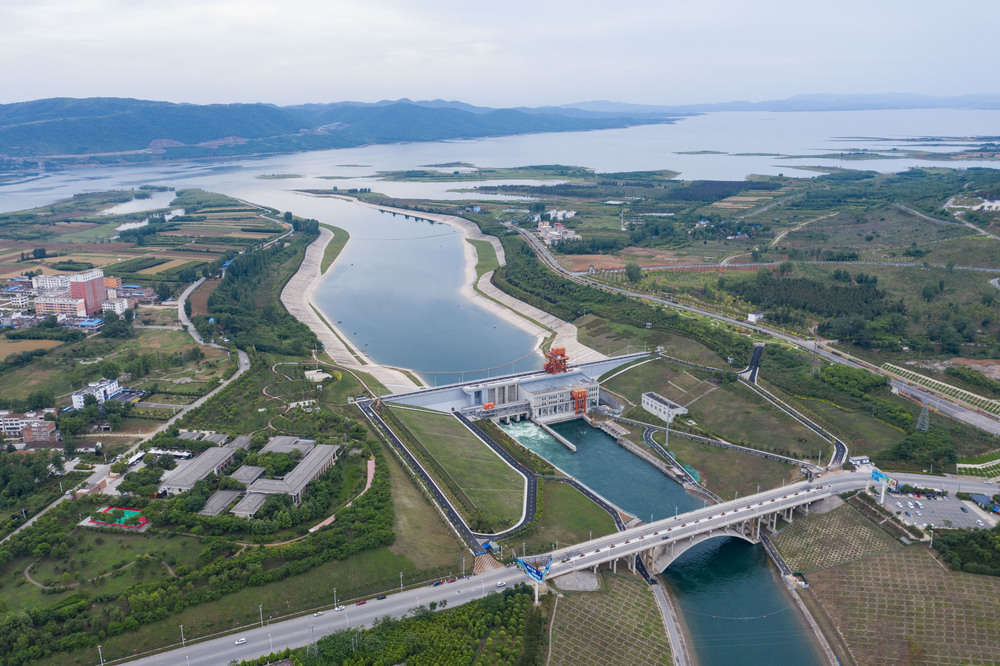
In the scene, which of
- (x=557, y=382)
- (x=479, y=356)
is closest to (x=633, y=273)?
(x=479, y=356)

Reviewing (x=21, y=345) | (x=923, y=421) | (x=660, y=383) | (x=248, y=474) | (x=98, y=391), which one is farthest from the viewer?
(x=21, y=345)

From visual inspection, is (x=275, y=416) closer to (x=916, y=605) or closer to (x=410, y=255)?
(x=916, y=605)

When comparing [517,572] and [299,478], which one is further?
[299,478]

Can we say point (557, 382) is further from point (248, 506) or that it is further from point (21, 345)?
point (21, 345)

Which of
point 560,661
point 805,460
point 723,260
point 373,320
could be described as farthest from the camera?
point 723,260

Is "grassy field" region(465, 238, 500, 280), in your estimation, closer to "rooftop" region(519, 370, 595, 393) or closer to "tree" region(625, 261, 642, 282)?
"tree" region(625, 261, 642, 282)

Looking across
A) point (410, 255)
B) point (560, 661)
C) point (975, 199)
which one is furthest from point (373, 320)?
point (975, 199)
